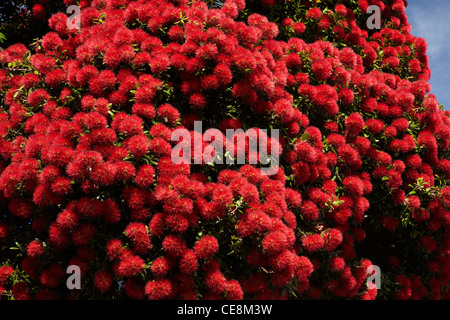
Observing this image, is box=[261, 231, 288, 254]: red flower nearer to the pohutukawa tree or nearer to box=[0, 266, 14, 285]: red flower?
the pohutukawa tree

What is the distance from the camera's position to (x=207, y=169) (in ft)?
10.7

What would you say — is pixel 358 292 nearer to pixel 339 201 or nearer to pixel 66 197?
pixel 339 201

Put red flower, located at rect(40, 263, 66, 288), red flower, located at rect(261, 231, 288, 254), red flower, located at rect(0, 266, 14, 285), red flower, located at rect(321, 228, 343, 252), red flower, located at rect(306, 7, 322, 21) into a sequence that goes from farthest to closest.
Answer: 1. red flower, located at rect(306, 7, 322, 21)
2. red flower, located at rect(321, 228, 343, 252)
3. red flower, located at rect(0, 266, 14, 285)
4. red flower, located at rect(40, 263, 66, 288)
5. red flower, located at rect(261, 231, 288, 254)

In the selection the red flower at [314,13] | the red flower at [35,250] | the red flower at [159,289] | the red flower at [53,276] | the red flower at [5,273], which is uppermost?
the red flower at [314,13]

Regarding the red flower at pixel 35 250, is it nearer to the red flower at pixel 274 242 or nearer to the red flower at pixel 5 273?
the red flower at pixel 5 273

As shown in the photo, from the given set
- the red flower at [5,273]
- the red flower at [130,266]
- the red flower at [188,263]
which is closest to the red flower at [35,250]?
the red flower at [5,273]

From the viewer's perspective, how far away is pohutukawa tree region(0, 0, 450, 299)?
2.93 metres

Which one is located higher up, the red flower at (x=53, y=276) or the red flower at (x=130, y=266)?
the red flower at (x=130, y=266)

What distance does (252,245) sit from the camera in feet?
10.1

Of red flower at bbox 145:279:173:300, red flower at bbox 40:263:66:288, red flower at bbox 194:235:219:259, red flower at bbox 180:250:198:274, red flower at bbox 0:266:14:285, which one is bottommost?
red flower at bbox 0:266:14:285

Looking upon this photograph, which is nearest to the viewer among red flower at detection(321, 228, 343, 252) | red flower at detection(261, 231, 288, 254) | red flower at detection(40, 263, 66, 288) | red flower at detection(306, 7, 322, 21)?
red flower at detection(261, 231, 288, 254)

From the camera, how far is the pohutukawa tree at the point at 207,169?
293 centimetres

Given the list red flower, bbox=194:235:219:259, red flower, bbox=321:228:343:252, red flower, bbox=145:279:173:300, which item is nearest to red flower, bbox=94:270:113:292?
red flower, bbox=145:279:173:300

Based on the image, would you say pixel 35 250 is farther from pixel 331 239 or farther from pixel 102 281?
pixel 331 239
